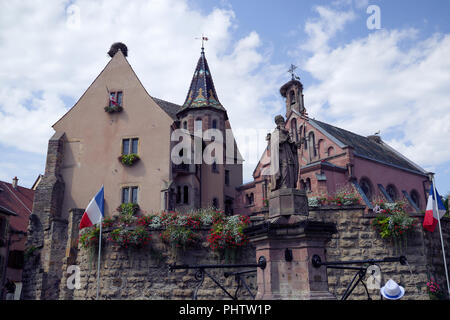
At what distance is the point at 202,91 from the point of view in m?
34.6

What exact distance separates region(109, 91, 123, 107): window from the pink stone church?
42.3 ft

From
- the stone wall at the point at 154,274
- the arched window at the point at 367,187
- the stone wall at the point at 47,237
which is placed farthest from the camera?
the arched window at the point at 367,187

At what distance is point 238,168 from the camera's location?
40.7 meters

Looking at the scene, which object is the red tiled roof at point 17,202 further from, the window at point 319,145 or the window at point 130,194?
the window at point 319,145

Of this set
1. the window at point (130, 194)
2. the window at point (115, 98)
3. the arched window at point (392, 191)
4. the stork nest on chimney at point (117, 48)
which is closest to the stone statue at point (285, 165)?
the window at point (130, 194)

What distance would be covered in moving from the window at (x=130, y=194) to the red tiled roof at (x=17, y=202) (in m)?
13.1

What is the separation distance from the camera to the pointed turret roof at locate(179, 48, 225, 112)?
33719mm

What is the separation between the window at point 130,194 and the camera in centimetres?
2780

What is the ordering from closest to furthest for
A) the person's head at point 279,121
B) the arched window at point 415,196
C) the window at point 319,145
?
the person's head at point 279,121, the window at point 319,145, the arched window at point 415,196

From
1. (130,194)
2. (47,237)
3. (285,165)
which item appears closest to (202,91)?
(130,194)

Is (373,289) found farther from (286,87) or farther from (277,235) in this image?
(286,87)

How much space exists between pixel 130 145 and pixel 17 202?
17.7 meters
